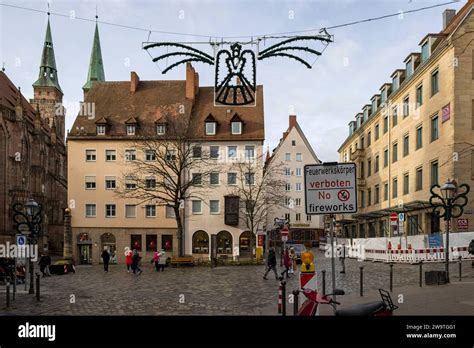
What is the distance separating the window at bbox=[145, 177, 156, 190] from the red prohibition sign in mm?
38237

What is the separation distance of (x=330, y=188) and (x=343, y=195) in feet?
0.74

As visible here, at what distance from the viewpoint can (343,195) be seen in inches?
305

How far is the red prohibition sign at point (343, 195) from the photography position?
7711 millimetres

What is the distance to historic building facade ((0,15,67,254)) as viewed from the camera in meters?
62.2

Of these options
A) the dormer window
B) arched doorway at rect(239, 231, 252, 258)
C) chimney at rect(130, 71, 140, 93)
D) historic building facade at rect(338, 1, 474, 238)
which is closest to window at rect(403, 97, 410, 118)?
historic building facade at rect(338, 1, 474, 238)

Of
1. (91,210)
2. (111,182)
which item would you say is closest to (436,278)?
(111,182)

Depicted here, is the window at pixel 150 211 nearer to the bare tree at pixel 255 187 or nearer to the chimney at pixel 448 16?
the bare tree at pixel 255 187

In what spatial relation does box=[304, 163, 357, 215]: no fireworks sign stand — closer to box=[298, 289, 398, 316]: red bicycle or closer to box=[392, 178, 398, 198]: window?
box=[298, 289, 398, 316]: red bicycle

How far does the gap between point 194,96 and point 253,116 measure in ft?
21.1

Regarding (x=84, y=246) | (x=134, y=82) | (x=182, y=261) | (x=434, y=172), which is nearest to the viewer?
(x=434, y=172)

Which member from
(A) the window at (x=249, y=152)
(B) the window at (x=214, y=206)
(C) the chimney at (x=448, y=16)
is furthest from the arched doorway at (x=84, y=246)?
(C) the chimney at (x=448, y=16)

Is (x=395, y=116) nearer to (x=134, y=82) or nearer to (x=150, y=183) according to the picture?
(x=150, y=183)
